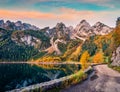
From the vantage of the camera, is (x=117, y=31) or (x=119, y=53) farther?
(x=117, y=31)

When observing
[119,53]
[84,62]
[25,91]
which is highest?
[25,91]

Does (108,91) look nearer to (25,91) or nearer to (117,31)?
(25,91)

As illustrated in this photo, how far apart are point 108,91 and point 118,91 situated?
4.42 ft

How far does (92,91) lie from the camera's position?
110ft

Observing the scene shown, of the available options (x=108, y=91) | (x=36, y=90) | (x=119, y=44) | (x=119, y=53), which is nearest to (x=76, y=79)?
(x=108, y=91)

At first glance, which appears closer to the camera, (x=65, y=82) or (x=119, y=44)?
(x=65, y=82)

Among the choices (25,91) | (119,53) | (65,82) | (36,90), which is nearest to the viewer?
(25,91)

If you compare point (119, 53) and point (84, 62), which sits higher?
point (119, 53)

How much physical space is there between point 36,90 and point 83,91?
7.39 meters

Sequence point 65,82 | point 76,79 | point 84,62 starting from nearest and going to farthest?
1. point 65,82
2. point 76,79
3. point 84,62

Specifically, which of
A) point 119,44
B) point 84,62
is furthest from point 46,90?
point 84,62

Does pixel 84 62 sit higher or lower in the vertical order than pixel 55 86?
lower

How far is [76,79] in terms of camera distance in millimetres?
47344

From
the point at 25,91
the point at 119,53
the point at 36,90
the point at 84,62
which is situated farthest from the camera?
the point at 84,62
